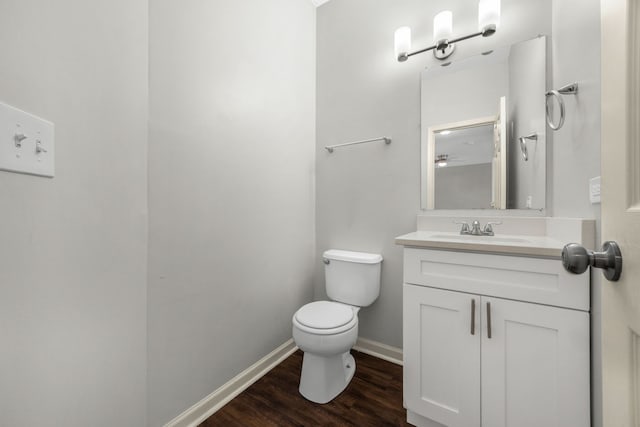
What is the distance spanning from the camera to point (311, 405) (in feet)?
4.36

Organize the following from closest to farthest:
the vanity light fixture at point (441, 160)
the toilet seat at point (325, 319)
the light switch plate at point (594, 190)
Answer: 1. the light switch plate at point (594, 190)
2. the toilet seat at point (325, 319)
3. the vanity light fixture at point (441, 160)

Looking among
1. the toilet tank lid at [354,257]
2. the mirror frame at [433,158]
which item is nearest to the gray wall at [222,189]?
the toilet tank lid at [354,257]

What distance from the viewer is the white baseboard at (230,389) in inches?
46.2

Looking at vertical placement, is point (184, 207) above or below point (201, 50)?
below

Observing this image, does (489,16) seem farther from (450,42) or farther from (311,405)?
(311,405)

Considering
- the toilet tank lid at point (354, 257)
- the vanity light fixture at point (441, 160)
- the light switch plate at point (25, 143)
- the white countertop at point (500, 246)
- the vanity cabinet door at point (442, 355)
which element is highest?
the vanity light fixture at point (441, 160)

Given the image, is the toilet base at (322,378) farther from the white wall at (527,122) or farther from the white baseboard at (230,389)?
the white wall at (527,122)

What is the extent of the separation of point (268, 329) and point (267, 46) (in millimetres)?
1740

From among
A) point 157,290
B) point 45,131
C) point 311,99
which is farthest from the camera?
point 311,99

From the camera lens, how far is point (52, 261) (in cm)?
72

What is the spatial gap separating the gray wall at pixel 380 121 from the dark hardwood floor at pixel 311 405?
0.34 metres

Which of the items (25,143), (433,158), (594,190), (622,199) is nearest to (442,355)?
(594,190)

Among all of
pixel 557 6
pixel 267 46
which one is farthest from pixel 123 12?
pixel 557 6

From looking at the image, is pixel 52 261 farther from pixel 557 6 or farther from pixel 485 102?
pixel 557 6
